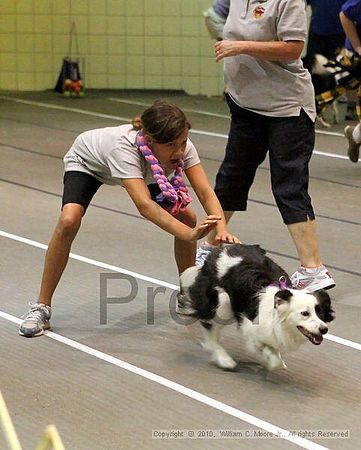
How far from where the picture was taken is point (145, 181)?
439 cm

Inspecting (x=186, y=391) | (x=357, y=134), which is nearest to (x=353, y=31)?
(x=357, y=134)

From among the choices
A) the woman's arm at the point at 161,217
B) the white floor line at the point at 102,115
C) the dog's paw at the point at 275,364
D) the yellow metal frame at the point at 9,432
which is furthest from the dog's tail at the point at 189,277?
the white floor line at the point at 102,115

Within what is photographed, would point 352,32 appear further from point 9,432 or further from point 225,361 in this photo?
point 9,432

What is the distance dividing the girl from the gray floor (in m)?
0.26

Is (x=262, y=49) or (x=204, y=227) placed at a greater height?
(x=262, y=49)

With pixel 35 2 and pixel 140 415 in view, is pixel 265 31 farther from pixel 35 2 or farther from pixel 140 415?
pixel 35 2

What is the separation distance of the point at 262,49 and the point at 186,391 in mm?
1678

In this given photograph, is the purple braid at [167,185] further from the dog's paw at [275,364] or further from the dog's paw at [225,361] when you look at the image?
the dog's paw at [275,364]

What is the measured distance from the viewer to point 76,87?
12.3 meters

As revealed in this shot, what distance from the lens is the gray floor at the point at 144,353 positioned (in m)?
3.60

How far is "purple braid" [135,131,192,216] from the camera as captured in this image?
14.0ft

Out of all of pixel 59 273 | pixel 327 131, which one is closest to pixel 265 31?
pixel 59 273

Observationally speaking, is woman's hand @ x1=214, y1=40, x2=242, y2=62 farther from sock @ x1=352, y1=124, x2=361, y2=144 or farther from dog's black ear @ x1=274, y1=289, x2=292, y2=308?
sock @ x1=352, y1=124, x2=361, y2=144

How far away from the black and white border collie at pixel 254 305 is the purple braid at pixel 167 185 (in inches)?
11.8
